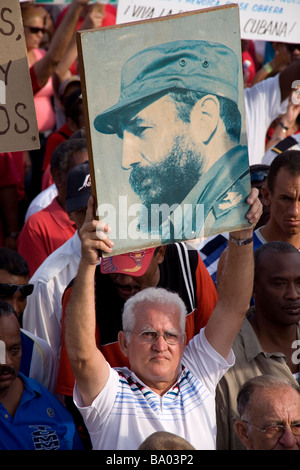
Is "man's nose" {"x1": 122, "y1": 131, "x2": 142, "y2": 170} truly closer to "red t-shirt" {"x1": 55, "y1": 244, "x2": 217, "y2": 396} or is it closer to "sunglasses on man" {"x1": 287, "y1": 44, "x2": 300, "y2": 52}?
"red t-shirt" {"x1": 55, "y1": 244, "x2": 217, "y2": 396}

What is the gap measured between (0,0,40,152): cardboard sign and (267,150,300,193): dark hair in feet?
5.18

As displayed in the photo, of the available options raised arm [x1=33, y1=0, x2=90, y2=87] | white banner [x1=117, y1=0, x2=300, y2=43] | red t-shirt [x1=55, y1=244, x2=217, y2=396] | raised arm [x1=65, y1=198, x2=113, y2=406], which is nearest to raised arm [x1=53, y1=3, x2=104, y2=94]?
raised arm [x1=33, y1=0, x2=90, y2=87]

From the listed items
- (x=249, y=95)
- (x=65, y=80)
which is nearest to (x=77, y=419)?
(x=249, y=95)

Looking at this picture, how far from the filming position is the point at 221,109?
2916 millimetres

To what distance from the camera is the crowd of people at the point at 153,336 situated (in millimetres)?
2957

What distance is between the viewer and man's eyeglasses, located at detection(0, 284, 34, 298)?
12.3 feet

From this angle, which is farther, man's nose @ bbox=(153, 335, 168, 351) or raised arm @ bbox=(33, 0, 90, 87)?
raised arm @ bbox=(33, 0, 90, 87)

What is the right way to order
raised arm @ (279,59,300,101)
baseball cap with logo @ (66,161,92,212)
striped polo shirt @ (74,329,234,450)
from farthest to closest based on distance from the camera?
1. raised arm @ (279,59,300,101)
2. baseball cap with logo @ (66,161,92,212)
3. striped polo shirt @ (74,329,234,450)

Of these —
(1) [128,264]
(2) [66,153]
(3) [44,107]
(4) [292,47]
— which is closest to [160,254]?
(1) [128,264]

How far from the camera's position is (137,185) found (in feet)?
9.26

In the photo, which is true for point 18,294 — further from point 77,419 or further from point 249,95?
point 249,95

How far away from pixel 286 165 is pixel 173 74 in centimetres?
157

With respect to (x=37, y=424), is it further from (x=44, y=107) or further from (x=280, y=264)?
Answer: (x=44, y=107)

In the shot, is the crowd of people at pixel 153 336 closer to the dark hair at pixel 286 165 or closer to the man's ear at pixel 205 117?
the dark hair at pixel 286 165
